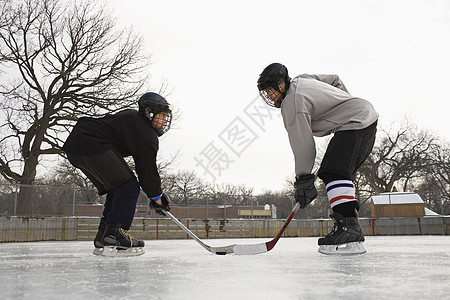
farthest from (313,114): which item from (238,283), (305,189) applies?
(238,283)

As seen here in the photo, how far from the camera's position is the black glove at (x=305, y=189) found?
8.06 feet

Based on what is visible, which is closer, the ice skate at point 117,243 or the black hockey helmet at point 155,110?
the ice skate at point 117,243

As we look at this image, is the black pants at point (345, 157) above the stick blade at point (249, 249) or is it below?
above

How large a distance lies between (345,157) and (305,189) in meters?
0.34

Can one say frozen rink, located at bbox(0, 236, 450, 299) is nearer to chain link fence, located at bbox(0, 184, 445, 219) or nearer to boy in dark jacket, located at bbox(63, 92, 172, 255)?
boy in dark jacket, located at bbox(63, 92, 172, 255)

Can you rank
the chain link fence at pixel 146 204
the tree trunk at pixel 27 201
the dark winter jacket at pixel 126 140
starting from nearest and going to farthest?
the dark winter jacket at pixel 126 140 → the tree trunk at pixel 27 201 → the chain link fence at pixel 146 204

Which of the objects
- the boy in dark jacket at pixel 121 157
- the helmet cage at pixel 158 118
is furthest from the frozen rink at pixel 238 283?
the helmet cage at pixel 158 118

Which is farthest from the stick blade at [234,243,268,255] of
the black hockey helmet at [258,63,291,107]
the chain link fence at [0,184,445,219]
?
the chain link fence at [0,184,445,219]

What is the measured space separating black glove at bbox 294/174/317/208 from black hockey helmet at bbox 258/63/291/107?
1.96 ft

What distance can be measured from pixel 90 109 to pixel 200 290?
13.2 m

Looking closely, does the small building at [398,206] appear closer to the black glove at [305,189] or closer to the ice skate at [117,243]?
the black glove at [305,189]

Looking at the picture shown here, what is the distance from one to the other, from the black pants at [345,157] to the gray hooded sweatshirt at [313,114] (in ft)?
0.21

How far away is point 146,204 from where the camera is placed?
11.0 m

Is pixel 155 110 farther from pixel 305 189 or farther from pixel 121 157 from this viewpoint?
pixel 305 189
